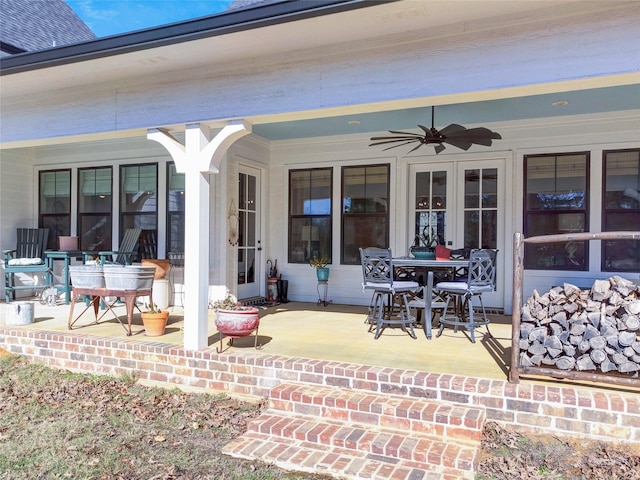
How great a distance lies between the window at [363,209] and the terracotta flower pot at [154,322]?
3.24 m

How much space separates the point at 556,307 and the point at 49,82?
502 cm

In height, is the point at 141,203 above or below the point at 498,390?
above

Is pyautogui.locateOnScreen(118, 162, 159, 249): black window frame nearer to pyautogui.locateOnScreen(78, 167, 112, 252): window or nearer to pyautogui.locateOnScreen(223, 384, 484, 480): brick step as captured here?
pyautogui.locateOnScreen(78, 167, 112, 252): window

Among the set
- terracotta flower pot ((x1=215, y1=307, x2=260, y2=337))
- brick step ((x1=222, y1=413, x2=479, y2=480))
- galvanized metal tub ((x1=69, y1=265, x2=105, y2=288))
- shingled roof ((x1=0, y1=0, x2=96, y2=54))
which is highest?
shingled roof ((x1=0, y1=0, x2=96, y2=54))

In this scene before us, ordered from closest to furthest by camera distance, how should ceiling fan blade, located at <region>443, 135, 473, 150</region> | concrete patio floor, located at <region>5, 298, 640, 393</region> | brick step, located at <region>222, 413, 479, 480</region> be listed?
brick step, located at <region>222, 413, 479, 480</region>, concrete patio floor, located at <region>5, 298, 640, 393</region>, ceiling fan blade, located at <region>443, 135, 473, 150</region>

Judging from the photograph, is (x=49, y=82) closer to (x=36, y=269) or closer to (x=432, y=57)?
(x=36, y=269)

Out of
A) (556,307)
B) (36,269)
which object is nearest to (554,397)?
(556,307)

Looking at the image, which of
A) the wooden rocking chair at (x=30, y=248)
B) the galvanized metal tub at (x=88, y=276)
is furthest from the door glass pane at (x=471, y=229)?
the wooden rocking chair at (x=30, y=248)

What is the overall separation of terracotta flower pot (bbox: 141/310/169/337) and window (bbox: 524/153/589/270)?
4639 mm

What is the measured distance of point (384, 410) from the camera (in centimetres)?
304

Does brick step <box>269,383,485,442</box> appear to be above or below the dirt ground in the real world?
above

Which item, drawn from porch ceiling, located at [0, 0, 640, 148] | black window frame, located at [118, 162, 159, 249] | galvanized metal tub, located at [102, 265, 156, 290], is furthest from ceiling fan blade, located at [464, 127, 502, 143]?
black window frame, located at [118, 162, 159, 249]

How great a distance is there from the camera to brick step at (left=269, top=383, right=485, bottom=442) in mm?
2848

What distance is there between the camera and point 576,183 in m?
5.95
